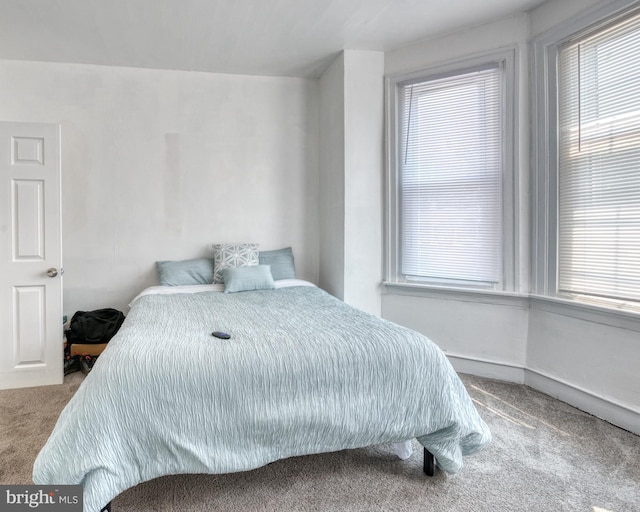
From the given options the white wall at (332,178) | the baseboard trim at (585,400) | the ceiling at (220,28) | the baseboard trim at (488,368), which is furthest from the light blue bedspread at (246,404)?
the ceiling at (220,28)

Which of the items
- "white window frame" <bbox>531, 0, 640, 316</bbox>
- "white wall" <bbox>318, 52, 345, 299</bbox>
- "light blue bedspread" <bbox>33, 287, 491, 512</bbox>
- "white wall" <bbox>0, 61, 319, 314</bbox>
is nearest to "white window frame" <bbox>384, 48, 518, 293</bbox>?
"white window frame" <bbox>531, 0, 640, 316</bbox>

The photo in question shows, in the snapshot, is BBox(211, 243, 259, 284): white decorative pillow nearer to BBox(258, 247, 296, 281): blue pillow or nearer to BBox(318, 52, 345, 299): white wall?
BBox(258, 247, 296, 281): blue pillow

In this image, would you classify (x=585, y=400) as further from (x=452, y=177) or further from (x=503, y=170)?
(x=452, y=177)

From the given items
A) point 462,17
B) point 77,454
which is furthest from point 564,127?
point 77,454

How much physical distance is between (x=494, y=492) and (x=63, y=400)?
8.72 ft

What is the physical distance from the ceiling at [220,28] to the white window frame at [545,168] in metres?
0.35

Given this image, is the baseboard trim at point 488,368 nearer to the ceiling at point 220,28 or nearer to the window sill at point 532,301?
the window sill at point 532,301

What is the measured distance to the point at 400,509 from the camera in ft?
5.04

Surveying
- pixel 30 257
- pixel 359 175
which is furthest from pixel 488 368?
pixel 30 257

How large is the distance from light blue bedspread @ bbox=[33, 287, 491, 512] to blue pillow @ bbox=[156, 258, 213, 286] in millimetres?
1514

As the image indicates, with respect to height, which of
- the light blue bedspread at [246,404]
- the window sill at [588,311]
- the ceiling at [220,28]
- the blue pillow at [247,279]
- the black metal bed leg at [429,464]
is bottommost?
the black metal bed leg at [429,464]

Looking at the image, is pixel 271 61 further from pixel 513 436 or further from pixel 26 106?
pixel 513 436

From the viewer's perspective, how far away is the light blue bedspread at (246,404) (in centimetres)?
136

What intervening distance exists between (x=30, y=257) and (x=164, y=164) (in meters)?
1.31
